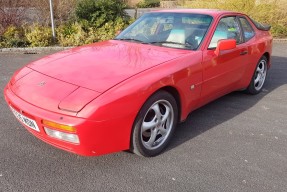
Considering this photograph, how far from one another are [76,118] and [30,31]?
765 centimetres

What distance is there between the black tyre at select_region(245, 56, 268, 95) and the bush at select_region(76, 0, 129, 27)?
20.2 ft

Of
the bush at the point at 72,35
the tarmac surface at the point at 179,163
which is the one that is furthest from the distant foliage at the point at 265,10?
the tarmac surface at the point at 179,163

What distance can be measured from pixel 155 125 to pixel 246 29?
2.57 m

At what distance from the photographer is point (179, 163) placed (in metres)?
3.02

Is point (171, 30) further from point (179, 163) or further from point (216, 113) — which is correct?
point (179, 163)

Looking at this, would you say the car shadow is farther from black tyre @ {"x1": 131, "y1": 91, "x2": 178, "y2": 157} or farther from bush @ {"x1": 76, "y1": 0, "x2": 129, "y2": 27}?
bush @ {"x1": 76, "y1": 0, "x2": 129, "y2": 27}

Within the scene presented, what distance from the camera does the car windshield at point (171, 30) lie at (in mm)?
3717

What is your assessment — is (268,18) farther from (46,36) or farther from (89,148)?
(89,148)

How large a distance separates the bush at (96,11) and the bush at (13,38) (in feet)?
6.81

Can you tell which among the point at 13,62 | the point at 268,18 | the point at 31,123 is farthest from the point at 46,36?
the point at 268,18

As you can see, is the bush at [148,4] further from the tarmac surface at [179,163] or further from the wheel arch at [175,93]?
the wheel arch at [175,93]

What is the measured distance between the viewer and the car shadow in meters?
3.66

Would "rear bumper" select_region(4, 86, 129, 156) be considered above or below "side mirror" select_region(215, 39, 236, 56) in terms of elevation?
below

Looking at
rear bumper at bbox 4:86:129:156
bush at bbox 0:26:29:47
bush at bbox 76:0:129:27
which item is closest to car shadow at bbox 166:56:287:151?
rear bumper at bbox 4:86:129:156
